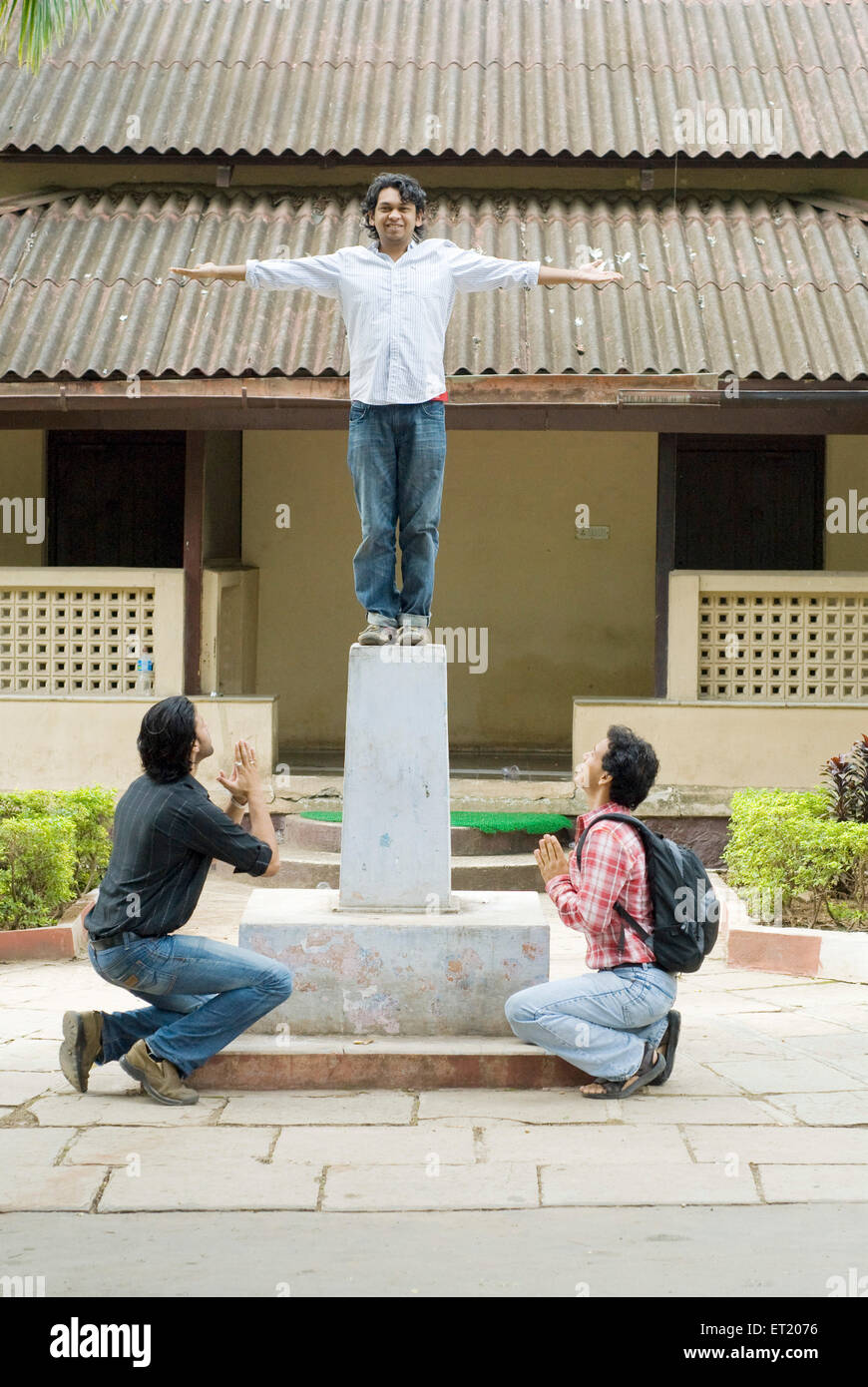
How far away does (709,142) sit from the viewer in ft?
36.0

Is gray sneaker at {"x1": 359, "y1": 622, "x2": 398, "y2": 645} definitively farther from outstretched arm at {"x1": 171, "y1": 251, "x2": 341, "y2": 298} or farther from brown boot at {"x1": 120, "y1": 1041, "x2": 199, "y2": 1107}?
brown boot at {"x1": 120, "y1": 1041, "x2": 199, "y2": 1107}

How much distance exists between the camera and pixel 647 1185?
4465 mm

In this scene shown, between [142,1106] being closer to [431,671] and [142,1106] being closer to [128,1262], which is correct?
[128,1262]

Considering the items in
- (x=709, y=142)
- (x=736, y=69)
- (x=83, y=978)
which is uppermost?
(x=736, y=69)

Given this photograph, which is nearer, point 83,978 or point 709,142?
point 83,978

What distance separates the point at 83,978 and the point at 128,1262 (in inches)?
138

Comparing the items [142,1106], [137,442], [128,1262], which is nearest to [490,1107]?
[142,1106]

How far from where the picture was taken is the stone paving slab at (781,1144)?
4.71 meters

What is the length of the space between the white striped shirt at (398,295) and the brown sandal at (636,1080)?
259 cm

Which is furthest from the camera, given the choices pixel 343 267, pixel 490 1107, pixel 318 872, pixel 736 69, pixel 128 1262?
pixel 736 69

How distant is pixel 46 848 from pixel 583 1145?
12.8ft

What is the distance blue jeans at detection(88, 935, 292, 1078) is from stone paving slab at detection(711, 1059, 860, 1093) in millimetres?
1712

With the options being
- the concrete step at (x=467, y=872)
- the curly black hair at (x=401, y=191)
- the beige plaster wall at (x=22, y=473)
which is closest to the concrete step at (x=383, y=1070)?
the curly black hair at (x=401, y=191)

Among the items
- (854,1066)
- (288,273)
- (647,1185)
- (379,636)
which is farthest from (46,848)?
(647,1185)
